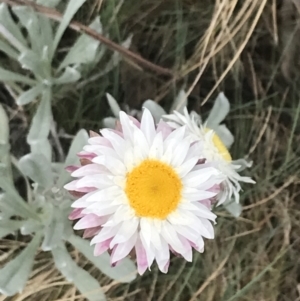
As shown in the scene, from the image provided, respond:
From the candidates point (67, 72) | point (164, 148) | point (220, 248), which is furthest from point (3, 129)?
point (220, 248)

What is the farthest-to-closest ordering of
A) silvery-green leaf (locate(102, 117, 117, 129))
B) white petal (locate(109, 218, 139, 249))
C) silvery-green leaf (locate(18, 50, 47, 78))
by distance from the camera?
silvery-green leaf (locate(102, 117, 117, 129)) < silvery-green leaf (locate(18, 50, 47, 78)) < white petal (locate(109, 218, 139, 249))

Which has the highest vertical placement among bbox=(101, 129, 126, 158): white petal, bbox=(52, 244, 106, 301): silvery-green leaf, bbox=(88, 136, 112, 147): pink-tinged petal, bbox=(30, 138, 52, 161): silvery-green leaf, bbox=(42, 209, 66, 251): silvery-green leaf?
bbox=(101, 129, 126, 158): white petal

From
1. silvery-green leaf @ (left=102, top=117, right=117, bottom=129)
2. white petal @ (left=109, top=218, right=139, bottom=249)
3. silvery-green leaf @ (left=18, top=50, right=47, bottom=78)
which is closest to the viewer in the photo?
white petal @ (left=109, top=218, right=139, bottom=249)

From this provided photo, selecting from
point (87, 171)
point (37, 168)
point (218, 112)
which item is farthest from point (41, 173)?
point (218, 112)

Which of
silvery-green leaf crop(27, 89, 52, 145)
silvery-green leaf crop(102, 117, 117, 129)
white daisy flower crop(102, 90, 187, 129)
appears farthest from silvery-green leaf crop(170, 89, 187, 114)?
silvery-green leaf crop(27, 89, 52, 145)

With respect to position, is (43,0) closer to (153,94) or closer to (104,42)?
(104,42)

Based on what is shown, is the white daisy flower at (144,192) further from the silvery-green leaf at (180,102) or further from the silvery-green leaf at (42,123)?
the silvery-green leaf at (180,102)

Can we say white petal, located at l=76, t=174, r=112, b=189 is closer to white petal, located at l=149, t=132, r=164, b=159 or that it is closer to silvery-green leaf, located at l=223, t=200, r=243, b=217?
white petal, located at l=149, t=132, r=164, b=159

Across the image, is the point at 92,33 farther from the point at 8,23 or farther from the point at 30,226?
the point at 30,226
